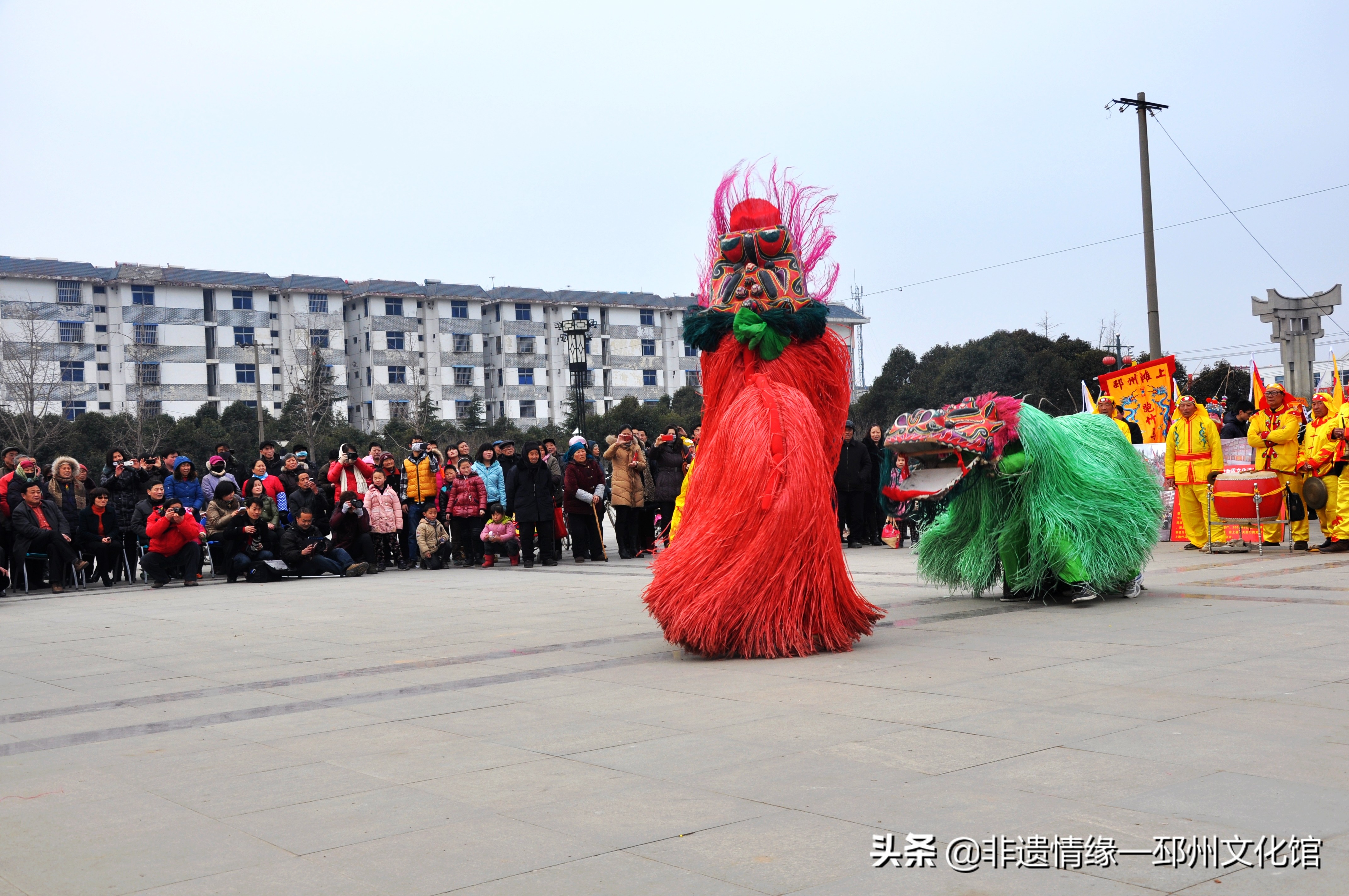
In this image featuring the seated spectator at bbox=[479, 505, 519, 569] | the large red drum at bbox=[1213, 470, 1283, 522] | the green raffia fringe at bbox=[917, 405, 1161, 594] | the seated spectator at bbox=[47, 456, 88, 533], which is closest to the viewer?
the green raffia fringe at bbox=[917, 405, 1161, 594]

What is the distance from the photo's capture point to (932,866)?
3105 mm

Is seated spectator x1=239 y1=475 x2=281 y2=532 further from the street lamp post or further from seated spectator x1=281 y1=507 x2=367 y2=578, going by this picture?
the street lamp post

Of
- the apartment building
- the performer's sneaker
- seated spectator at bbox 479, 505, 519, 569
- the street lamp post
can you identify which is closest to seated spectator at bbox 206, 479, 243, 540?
seated spectator at bbox 479, 505, 519, 569

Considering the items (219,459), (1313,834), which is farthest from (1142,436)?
(1313,834)

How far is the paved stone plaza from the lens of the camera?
321 centimetres

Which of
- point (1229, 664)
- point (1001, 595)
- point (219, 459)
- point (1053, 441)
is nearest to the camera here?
point (1229, 664)

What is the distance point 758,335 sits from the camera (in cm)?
711

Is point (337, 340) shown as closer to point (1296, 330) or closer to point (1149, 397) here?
point (1296, 330)

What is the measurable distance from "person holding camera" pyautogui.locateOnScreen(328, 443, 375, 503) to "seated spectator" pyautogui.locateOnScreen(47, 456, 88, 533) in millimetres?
3091

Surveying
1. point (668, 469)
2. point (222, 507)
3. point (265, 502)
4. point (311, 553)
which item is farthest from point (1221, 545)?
point (222, 507)

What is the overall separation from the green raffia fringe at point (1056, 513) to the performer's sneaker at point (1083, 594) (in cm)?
6

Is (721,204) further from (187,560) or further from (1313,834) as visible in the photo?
(187,560)

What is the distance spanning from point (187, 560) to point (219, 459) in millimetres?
1832

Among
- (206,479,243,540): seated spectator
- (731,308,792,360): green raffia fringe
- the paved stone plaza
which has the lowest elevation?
the paved stone plaza
